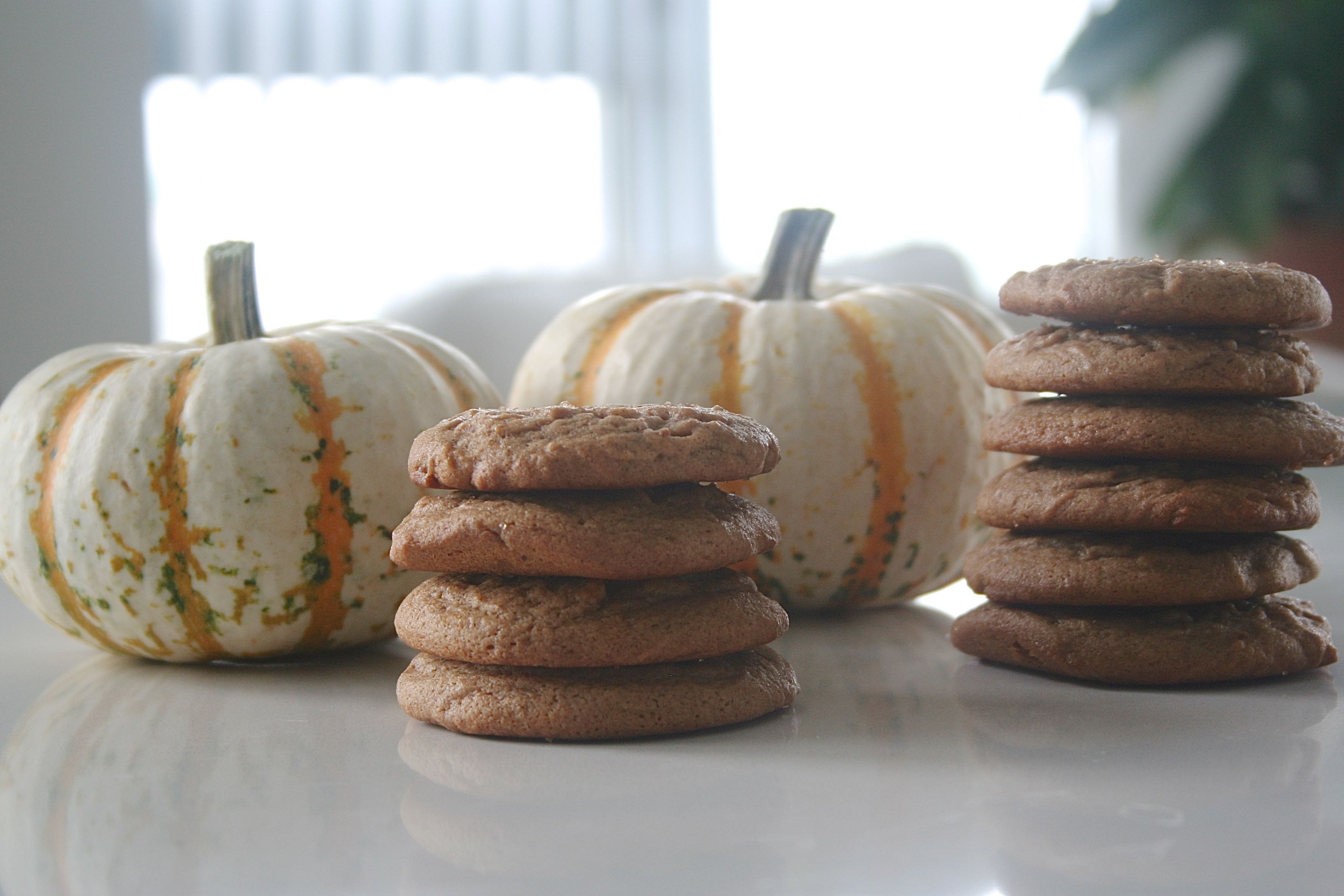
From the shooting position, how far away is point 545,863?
2.77 feet

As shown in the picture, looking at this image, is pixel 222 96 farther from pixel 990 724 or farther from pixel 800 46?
pixel 990 724

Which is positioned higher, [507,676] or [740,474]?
[740,474]

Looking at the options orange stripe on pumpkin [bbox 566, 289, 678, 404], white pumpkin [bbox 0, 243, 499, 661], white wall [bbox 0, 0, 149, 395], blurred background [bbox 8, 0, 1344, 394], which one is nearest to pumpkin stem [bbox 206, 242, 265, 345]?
white pumpkin [bbox 0, 243, 499, 661]

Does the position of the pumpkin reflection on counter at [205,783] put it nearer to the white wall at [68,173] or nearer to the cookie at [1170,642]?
the cookie at [1170,642]

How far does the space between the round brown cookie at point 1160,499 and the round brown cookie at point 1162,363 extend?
0.27 ft

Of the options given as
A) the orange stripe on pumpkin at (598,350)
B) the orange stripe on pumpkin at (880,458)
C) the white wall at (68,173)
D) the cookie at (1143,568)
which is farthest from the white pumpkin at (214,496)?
the white wall at (68,173)

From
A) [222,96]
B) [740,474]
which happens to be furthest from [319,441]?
[222,96]

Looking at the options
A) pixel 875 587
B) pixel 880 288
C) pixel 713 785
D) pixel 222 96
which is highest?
pixel 222 96

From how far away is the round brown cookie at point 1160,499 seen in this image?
1272mm

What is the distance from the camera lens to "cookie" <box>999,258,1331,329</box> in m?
1.26

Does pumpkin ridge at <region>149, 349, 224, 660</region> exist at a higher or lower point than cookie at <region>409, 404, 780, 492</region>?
lower

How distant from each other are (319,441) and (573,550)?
47 centimetres

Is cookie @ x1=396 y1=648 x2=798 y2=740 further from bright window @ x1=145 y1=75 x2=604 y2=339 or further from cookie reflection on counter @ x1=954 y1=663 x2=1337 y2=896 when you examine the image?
bright window @ x1=145 y1=75 x2=604 y2=339

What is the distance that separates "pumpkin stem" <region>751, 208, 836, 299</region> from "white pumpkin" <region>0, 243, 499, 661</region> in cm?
58
